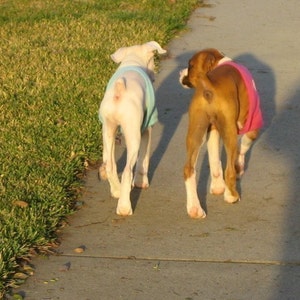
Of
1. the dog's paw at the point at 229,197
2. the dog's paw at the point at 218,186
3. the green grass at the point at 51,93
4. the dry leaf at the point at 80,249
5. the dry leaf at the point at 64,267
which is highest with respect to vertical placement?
the dry leaf at the point at 64,267

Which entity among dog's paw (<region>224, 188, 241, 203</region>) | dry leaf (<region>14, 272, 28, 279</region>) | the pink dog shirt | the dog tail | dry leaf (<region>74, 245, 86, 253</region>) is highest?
the dog tail

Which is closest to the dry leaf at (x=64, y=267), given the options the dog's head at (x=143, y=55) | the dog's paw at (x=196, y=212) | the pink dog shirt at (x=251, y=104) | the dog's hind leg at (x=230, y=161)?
the dog's paw at (x=196, y=212)

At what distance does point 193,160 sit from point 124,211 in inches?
24.0

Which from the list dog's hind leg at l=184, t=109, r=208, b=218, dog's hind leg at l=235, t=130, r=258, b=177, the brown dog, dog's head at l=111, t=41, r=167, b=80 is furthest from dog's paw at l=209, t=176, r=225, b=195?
dog's head at l=111, t=41, r=167, b=80

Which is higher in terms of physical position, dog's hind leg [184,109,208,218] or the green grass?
dog's hind leg [184,109,208,218]

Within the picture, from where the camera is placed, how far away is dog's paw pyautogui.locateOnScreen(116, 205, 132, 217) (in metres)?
6.12

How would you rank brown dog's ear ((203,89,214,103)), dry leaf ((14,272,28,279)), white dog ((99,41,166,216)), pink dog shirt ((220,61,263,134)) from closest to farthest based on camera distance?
dry leaf ((14,272,28,279)) → brown dog's ear ((203,89,214,103)) → white dog ((99,41,166,216)) → pink dog shirt ((220,61,263,134))

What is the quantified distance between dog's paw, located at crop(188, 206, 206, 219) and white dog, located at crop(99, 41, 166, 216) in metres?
0.44

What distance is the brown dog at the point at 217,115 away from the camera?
5953mm

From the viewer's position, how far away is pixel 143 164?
666cm

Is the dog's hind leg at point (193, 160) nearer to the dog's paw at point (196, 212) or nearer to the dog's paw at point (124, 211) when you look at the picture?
the dog's paw at point (196, 212)

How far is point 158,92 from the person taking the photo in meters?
9.13

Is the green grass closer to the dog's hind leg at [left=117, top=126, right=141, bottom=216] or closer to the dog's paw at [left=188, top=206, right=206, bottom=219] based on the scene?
the dog's hind leg at [left=117, top=126, right=141, bottom=216]

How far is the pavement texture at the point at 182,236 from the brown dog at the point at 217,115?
7.6 inches
